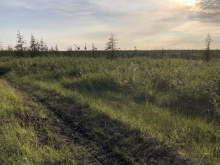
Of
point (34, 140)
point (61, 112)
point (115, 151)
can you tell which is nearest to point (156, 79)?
point (61, 112)

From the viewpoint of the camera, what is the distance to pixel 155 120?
4.47 metres

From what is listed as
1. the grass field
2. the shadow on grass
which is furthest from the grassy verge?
the shadow on grass

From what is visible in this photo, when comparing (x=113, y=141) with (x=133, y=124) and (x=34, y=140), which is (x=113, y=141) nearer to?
(x=133, y=124)

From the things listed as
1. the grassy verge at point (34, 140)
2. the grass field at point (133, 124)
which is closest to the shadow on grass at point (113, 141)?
the grass field at point (133, 124)

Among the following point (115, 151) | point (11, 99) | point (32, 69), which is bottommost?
point (115, 151)

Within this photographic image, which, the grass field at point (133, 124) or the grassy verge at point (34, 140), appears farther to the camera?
the grass field at point (133, 124)

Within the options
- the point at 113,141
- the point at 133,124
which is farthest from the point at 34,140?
the point at 133,124

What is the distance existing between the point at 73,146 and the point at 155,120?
7.50 feet

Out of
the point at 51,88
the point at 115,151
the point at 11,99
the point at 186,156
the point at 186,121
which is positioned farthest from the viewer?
the point at 51,88

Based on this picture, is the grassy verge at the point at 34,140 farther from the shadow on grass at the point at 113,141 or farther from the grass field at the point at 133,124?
the shadow on grass at the point at 113,141

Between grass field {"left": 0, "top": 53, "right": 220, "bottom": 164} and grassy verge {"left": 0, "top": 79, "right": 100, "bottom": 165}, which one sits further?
grass field {"left": 0, "top": 53, "right": 220, "bottom": 164}

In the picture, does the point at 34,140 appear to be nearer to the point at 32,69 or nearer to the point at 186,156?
the point at 186,156

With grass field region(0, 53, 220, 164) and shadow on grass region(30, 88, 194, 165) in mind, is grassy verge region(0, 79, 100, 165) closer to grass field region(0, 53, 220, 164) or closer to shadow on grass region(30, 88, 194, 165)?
grass field region(0, 53, 220, 164)

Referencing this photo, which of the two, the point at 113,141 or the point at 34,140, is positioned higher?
the point at 34,140
